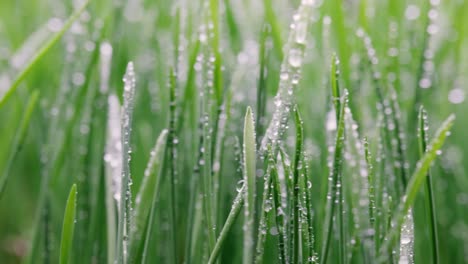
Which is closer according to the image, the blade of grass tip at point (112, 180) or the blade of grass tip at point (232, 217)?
the blade of grass tip at point (232, 217)

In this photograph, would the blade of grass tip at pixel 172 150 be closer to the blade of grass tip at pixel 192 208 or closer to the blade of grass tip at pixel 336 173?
the blade of grass tip at pixel 192 208

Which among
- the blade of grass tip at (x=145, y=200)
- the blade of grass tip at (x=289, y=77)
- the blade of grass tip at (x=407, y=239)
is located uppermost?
the blade of grass tip at (x=289, y=77)

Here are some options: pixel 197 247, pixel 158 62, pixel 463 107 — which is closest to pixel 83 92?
pixel 158 62

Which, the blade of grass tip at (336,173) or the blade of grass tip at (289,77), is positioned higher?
the blade of grass tip at (289,77)

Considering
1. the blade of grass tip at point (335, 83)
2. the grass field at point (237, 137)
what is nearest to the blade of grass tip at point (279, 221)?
the grass field at point (237, 137)

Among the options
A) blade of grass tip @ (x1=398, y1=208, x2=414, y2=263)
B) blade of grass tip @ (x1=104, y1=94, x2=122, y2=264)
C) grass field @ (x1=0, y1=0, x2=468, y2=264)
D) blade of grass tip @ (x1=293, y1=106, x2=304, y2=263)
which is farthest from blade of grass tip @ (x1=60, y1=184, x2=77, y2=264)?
blade of grass tip @ (x1=398, y1=208, x2=414, y2=263)

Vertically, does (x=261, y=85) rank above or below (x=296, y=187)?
above

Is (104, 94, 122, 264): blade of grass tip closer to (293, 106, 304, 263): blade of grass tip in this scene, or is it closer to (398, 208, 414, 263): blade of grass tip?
(293, 106, 304, 263): blade of grass tip

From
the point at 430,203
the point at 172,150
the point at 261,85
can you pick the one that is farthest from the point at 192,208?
the point at 430,203

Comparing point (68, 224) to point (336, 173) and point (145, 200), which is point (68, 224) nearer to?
point (145, 200)
